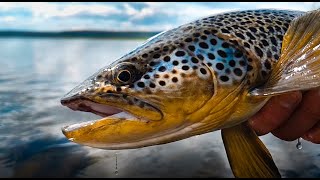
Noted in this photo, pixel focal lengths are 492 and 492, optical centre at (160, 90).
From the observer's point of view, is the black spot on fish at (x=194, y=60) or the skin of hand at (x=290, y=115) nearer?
the black spot on fish at (x=194, y=60)

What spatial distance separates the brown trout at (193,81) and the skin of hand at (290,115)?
12cm

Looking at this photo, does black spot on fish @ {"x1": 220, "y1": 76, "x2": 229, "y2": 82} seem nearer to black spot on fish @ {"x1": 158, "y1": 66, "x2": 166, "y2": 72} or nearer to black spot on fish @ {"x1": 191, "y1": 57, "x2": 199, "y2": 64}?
black spot on fish @ {"x1": 191, "y1": 57, "x2": 199, "y2": 64}

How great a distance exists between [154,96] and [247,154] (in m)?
0.77

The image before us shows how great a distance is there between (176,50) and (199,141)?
300 cm

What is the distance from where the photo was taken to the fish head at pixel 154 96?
2.43m

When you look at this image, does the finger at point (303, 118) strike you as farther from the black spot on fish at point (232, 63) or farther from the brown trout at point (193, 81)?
the black spot on fish at point (232, 63)

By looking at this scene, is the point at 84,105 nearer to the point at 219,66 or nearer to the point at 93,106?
the point at 93,106

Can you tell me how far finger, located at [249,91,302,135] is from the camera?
279cm

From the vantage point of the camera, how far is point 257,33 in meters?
2.78

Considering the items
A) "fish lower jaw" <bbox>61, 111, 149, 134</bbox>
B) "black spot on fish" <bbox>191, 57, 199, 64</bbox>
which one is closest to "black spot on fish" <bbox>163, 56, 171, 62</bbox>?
"black spot on fish" <bbox>191, 57, 199, 64</bbox>

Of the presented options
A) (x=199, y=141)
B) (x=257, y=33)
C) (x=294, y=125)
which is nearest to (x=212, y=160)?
(x=199, y=141)

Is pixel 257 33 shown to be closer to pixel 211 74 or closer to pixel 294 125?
pixel 211 74

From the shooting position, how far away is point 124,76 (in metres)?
2.53


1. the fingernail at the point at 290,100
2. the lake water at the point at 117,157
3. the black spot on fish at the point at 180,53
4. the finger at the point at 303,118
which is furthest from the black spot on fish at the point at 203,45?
the lake water at the point at 117,157
